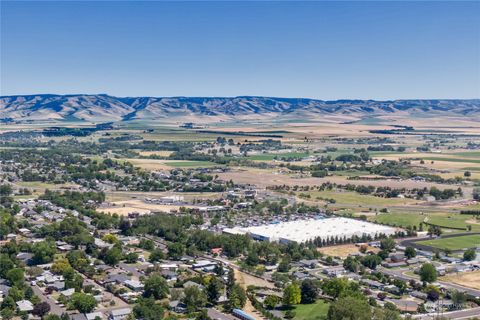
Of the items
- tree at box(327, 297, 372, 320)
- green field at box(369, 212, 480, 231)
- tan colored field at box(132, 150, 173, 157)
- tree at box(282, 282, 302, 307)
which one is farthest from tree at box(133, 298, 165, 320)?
tan colored field at box(132, 150, 173, 157)

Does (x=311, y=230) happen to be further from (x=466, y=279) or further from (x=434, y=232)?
(x=466, y=279)

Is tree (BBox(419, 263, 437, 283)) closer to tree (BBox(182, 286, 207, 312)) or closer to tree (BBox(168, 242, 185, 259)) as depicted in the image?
tree (BBox(182, 286, 207, 312))

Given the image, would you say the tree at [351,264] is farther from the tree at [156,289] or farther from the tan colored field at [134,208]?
the tan colored field at [134,208]

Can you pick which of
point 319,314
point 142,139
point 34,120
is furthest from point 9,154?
point 34,120

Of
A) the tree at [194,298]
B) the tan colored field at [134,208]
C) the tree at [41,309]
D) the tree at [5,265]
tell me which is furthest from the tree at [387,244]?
the tree at [5,265]

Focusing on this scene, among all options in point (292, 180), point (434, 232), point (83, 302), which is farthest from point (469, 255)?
point (292, 180)

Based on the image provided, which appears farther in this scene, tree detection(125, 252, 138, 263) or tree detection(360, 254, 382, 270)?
tree detection(125, 252, 138, 263)

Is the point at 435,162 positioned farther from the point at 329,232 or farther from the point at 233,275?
the point at 233,275
